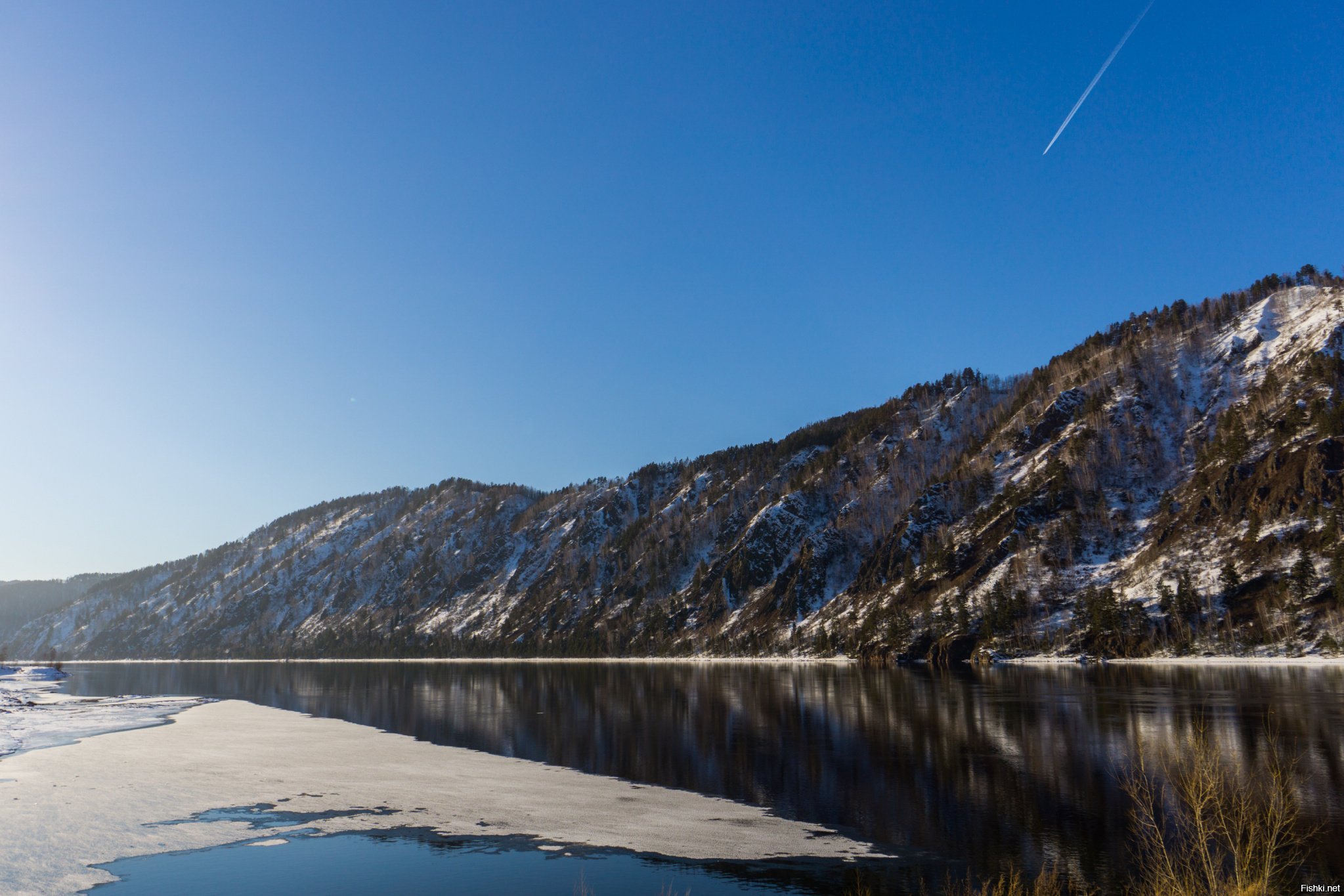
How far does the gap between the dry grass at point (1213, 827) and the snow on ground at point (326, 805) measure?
10.1m

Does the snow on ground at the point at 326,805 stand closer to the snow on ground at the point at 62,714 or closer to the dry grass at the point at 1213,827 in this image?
the snow on ground at the point at 62,714

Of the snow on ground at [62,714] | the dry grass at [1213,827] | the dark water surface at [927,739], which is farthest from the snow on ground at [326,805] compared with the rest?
the dry grass at [1213,827]

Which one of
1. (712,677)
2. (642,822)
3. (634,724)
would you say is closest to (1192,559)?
(712,677)

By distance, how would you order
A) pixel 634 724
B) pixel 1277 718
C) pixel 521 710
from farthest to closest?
1. pixel 521 710
2. pixel 634 724
3. pixel 1277 718

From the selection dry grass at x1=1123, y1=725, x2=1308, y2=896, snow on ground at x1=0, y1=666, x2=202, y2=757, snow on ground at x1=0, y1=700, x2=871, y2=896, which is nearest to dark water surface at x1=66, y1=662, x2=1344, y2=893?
dry grass at x1=1123, y1=725, x2=1308, y2=896

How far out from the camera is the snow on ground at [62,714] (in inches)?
2386

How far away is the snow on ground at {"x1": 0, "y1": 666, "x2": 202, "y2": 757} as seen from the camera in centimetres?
6059

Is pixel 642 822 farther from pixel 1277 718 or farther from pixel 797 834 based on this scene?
pixel 1277 718

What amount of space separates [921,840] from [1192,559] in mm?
190837

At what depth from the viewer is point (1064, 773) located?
131ft

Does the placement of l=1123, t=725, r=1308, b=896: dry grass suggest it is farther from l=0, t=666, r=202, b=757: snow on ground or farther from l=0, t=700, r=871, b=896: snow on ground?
l=0, t=666, r=202, b=757: snow on ground

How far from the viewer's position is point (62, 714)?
270 ft

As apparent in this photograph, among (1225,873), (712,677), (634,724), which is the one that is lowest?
(712,677)

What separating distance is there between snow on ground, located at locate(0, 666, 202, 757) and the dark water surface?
13356mm
